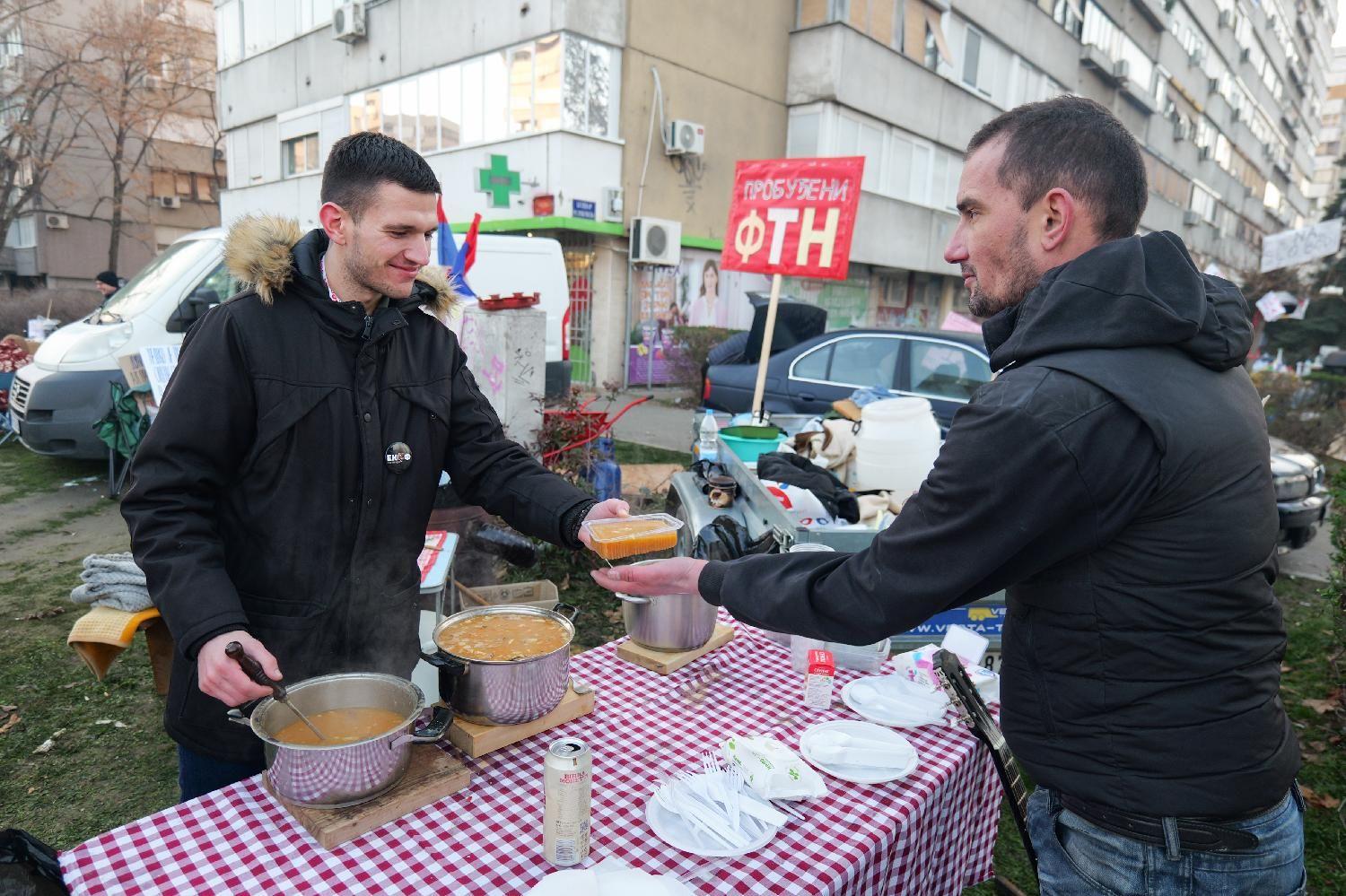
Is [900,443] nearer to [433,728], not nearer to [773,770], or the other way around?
[773,770]

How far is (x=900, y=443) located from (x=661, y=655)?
8.27 ft

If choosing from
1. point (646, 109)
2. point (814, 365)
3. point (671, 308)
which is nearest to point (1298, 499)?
point (814, 365)

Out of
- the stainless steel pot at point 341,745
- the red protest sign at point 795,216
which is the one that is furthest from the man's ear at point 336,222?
the red protest sign at point 795,216

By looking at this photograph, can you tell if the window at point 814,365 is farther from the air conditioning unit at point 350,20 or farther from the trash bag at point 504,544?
the air conditioning unit at point 350,20

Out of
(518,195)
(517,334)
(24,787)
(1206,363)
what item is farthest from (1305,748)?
(518,195)

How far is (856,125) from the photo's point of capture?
62.1 ft

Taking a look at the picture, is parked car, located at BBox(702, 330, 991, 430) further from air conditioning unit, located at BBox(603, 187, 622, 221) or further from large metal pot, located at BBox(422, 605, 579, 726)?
air conditioning unit, located at BBox(603, 187, 622, 221)

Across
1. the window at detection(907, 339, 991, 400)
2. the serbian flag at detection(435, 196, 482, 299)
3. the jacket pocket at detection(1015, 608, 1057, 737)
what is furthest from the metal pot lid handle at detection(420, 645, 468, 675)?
the window at detection(907, 339, 991, 400)

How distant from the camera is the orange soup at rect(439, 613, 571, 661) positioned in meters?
2.07

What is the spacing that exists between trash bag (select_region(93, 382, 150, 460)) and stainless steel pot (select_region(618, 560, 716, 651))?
22.3 feet

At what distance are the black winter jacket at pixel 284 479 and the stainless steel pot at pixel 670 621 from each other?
0.78m

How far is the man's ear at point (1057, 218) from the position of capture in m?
1.63

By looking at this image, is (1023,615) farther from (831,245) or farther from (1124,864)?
(831,245)

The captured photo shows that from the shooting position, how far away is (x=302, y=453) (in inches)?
80.1
